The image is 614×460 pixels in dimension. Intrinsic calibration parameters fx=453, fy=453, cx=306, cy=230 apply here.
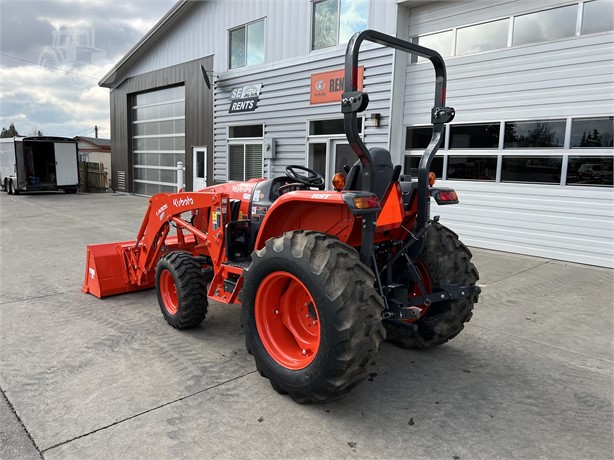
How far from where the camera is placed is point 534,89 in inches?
299

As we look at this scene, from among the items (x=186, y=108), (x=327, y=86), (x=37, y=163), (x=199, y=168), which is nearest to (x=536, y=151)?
(x=327, y=86)

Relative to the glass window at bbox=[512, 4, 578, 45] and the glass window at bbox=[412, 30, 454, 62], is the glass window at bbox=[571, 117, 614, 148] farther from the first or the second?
the glass window at bbox=[412, 30, 454, 62]

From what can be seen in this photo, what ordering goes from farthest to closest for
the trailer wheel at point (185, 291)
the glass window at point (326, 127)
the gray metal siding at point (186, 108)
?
1. the gray metal siding at point (186, 108)
2. the glass window at point (326, 127)
3. the trailer wheel at point (185, 291)

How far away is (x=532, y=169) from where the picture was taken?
7699mm

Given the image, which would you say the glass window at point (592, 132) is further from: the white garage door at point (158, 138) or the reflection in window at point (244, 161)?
the white garage door at point (158, 138)

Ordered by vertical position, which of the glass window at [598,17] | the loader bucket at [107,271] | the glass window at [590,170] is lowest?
the loader bucket at [107,271]

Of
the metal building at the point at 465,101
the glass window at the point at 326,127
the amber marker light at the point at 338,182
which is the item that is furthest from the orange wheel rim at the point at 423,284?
the glass window at the point at 326,127

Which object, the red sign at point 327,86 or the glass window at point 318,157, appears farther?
the glass window at point 318,157

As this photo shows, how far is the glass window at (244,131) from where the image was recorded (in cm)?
1260

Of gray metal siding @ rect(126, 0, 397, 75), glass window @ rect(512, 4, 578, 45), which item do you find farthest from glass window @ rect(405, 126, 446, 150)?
glass window @ rect(512, 4, 578, 45)

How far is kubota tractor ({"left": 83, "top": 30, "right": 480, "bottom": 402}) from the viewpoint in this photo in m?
2.61

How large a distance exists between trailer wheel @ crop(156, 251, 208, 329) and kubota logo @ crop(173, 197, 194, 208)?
467 millimetres

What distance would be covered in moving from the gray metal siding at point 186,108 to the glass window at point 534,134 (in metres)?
9.24

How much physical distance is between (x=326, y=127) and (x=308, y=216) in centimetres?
764
